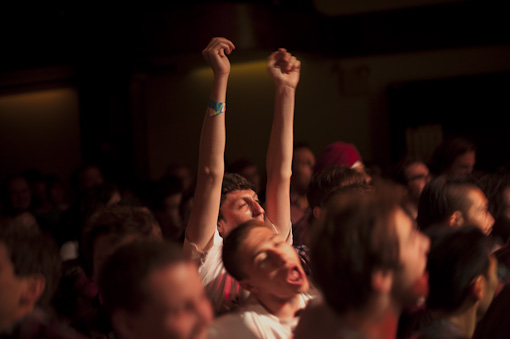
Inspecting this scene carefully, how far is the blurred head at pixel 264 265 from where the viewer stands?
197 cm

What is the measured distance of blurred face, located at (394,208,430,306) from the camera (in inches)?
55.9

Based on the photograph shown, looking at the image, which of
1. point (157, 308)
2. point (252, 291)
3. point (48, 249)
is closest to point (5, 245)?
point (48, 249)

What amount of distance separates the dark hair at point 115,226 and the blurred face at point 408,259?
994 mm

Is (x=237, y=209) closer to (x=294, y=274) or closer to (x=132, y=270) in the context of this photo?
(x=294, y=274)

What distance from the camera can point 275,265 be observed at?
6.48 feet

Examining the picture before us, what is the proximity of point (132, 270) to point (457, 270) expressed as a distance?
84 cm

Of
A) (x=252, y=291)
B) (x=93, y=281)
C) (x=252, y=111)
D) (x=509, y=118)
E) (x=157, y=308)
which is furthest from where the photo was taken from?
(x=252, y=111)

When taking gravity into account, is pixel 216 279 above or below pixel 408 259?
below

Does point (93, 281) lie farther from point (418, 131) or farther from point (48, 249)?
point (418, 131)

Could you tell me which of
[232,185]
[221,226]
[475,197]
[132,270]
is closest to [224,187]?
[232,185]

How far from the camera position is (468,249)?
184 cm

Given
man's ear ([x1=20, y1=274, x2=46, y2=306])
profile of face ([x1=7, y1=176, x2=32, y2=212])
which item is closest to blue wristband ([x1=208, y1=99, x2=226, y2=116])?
man's ear ([x1=20, y1=274, x2=46, y2=306])

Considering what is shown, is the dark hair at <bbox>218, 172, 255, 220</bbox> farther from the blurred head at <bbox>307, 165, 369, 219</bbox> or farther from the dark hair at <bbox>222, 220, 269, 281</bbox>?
the dark hair at <bbox>222, 220, 269, 281</bbox>

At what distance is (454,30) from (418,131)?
119 centimetres
